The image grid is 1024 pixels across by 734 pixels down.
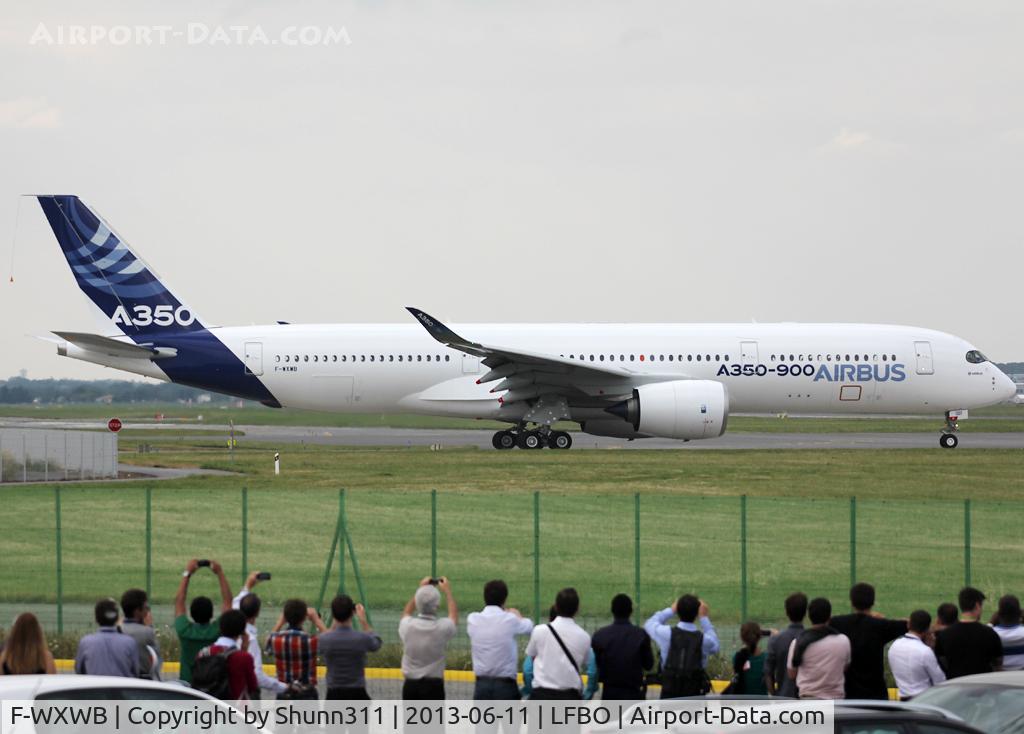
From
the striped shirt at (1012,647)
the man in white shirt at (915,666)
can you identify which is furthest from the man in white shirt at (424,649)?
the striped shirt at (1012,647)

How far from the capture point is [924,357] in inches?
1636

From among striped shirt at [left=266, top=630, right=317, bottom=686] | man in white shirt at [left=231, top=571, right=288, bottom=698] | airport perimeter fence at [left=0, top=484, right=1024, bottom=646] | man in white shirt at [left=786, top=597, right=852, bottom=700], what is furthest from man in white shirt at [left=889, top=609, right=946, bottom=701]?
airport perimeter fence at [left=0, top=484, right=1024, bottom=646]

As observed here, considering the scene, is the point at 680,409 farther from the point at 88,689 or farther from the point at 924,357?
the point at 88,689

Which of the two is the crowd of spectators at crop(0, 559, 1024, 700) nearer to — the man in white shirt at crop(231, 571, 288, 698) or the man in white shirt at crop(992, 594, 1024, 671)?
the man in white shirt at crop(231, 571, 288, 698)

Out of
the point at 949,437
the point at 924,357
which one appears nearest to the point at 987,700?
the point at 924,357

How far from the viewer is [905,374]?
4128 cm

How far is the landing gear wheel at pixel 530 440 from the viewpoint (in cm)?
4100

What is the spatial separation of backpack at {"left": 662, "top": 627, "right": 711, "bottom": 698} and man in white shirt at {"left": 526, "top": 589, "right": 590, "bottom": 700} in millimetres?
697

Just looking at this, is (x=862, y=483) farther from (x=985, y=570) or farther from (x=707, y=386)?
(x=985, y=570)

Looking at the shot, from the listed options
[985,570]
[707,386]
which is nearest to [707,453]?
[707,386]

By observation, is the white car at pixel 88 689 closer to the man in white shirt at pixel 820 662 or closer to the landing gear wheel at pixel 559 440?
the man in white shirt at pixel 820 662

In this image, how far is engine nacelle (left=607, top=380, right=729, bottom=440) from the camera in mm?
37688

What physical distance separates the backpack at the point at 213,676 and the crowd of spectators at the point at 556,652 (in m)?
0.03

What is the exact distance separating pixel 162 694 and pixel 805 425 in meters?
59.5
